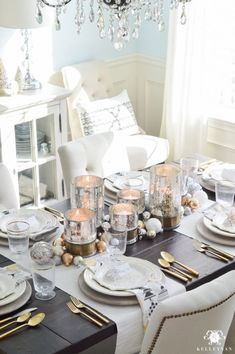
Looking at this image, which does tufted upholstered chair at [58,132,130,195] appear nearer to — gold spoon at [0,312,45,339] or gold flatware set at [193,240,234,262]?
gold flatware set at [193,240,234,262]

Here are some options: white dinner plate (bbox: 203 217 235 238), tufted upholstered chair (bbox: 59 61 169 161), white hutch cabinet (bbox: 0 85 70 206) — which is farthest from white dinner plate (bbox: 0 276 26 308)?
tufted upholstered chair (bbox: 59 61 169 161)

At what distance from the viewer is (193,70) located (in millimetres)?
4633

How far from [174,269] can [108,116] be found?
216cm

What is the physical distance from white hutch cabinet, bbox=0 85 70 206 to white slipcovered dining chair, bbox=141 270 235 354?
206 centimetres

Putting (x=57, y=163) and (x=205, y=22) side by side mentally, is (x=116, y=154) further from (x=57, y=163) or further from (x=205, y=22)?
(x=205, y=22)

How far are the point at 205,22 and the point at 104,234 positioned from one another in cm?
232

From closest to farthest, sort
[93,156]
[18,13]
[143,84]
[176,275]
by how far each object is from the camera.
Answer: [176,275], [93,156], [18,13], [143,84]

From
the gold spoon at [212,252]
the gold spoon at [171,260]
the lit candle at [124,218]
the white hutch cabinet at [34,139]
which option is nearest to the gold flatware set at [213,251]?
the gold spoon at [212,252]

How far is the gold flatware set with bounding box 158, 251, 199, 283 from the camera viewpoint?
2.50 metres

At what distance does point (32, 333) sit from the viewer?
2.18 metres

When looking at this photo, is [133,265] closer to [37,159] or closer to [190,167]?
[190,167]

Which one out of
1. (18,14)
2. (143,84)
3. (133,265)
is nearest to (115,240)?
(133,265)

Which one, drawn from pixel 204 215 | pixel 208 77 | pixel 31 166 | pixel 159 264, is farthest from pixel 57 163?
pixel 159 264

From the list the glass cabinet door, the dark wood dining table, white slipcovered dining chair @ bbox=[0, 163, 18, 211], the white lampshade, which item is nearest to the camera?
the dark wood dining table
